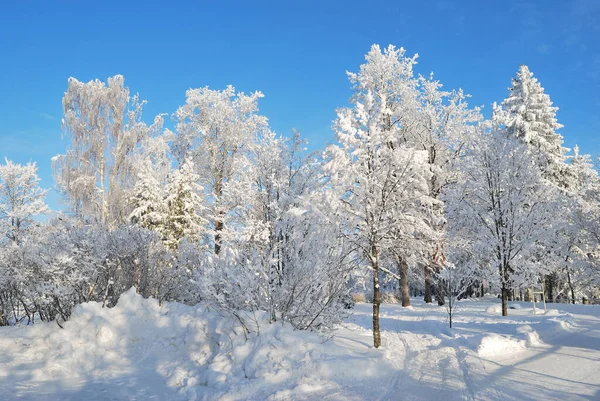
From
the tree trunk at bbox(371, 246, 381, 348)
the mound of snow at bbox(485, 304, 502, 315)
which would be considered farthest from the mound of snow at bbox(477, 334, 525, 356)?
the mound of snow at bbox(485, 304, 502, 315)

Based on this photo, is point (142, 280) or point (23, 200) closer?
point (142, 280)

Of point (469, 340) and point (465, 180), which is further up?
point (465, 180)

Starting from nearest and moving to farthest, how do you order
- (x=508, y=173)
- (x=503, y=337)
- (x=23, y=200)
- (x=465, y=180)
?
(x=503, y=337) < (x=508, y=173) < (x=465, y=180) < (x=23, y=200)

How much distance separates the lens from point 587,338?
9.56m

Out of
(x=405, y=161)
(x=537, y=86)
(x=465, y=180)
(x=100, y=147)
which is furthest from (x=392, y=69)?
(x=100, y=147)

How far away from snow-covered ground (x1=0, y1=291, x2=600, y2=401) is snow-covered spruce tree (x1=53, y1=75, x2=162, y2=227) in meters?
11.9

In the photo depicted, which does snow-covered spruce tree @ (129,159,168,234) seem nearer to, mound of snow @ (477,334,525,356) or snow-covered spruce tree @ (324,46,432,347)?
snow-covered spruce tree @ (324,46,432,347)

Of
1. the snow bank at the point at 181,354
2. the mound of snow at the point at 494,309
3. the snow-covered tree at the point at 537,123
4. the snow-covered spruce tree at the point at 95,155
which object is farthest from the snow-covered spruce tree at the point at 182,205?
the snow-covered tree at the point at 537,123

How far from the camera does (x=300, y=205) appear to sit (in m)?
10.3

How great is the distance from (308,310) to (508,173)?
437 inches

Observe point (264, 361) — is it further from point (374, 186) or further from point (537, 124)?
point (537, 124)

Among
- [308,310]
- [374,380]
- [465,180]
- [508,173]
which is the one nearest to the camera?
[374,380]

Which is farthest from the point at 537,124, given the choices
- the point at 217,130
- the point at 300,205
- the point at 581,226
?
the point at 300,205

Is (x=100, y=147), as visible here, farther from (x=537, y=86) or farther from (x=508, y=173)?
(x=537, y=86)
